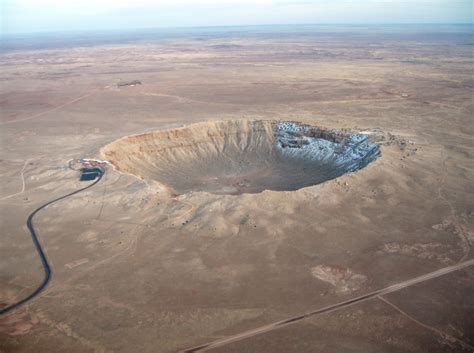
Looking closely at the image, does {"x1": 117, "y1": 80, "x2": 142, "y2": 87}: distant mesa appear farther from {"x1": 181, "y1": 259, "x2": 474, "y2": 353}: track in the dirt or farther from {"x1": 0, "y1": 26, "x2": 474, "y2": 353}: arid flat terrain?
{"x1": 181, "y1": 259, "x2": 474, "y2": 353}: track in the dirt

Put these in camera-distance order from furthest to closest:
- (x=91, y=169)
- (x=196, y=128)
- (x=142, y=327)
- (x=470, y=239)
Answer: (x=196, y=128) → (x=91, y=169) → (x=470, y=239) → (x=142, y=327)

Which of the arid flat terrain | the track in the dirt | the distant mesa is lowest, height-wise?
the track in the dirt

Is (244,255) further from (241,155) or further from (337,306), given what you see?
(241,155)

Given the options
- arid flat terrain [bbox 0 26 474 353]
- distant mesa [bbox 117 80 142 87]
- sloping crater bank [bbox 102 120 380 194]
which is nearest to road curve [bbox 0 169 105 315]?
arid flat terrain [bbox 0 26 474 353]

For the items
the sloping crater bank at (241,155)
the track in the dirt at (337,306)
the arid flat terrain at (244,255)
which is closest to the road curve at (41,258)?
the arid flat terrain at (244,255)

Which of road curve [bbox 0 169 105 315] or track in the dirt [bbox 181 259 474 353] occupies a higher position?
road curve [bbox 0 169 105 315]

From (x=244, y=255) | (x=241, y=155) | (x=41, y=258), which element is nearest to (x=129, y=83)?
(x=241, y=155)

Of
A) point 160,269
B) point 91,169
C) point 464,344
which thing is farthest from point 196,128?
point 464,344

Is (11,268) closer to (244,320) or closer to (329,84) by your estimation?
(244,320)
